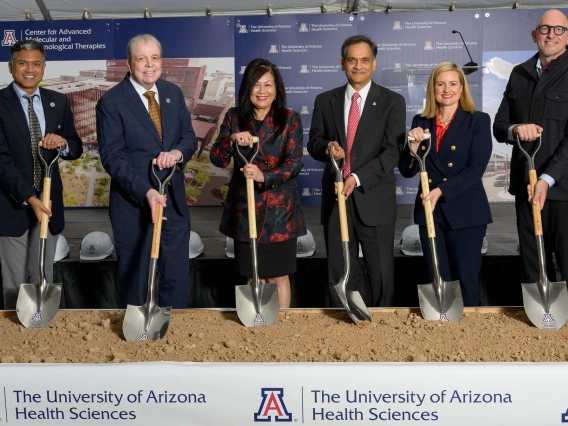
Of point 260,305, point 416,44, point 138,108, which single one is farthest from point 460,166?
point 416,44

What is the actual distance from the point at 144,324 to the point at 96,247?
1911 millimetres

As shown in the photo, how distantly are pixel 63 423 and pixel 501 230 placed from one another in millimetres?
4002

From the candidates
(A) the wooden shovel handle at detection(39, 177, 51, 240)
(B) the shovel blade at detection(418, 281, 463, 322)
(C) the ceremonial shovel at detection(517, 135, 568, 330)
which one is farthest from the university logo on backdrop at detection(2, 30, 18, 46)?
(C) the ceremonial shovel at detection(517, 135, 568, 330)

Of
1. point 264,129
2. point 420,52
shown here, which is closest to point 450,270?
point 264,129

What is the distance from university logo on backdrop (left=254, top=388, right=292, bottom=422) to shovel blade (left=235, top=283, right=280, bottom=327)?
2.10 ft

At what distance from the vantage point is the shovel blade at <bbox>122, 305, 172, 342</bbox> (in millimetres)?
2736

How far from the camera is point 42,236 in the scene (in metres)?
3.18

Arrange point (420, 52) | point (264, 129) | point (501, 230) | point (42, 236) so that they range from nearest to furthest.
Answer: point (42, 236), point (264, 129), point (501, 230), point (420, 52)

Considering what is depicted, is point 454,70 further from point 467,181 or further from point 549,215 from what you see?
point 549,215

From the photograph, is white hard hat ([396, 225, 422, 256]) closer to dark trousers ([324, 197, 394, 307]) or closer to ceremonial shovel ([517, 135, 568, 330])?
dark trousers ([324, 197, 394, 307])

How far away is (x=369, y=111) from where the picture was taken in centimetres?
350

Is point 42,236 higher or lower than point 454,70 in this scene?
lower

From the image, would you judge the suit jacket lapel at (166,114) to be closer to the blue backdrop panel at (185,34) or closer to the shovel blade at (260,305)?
the shovel blade at (260,305)

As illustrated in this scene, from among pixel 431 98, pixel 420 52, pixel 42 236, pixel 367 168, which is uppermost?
pixel 420 52
